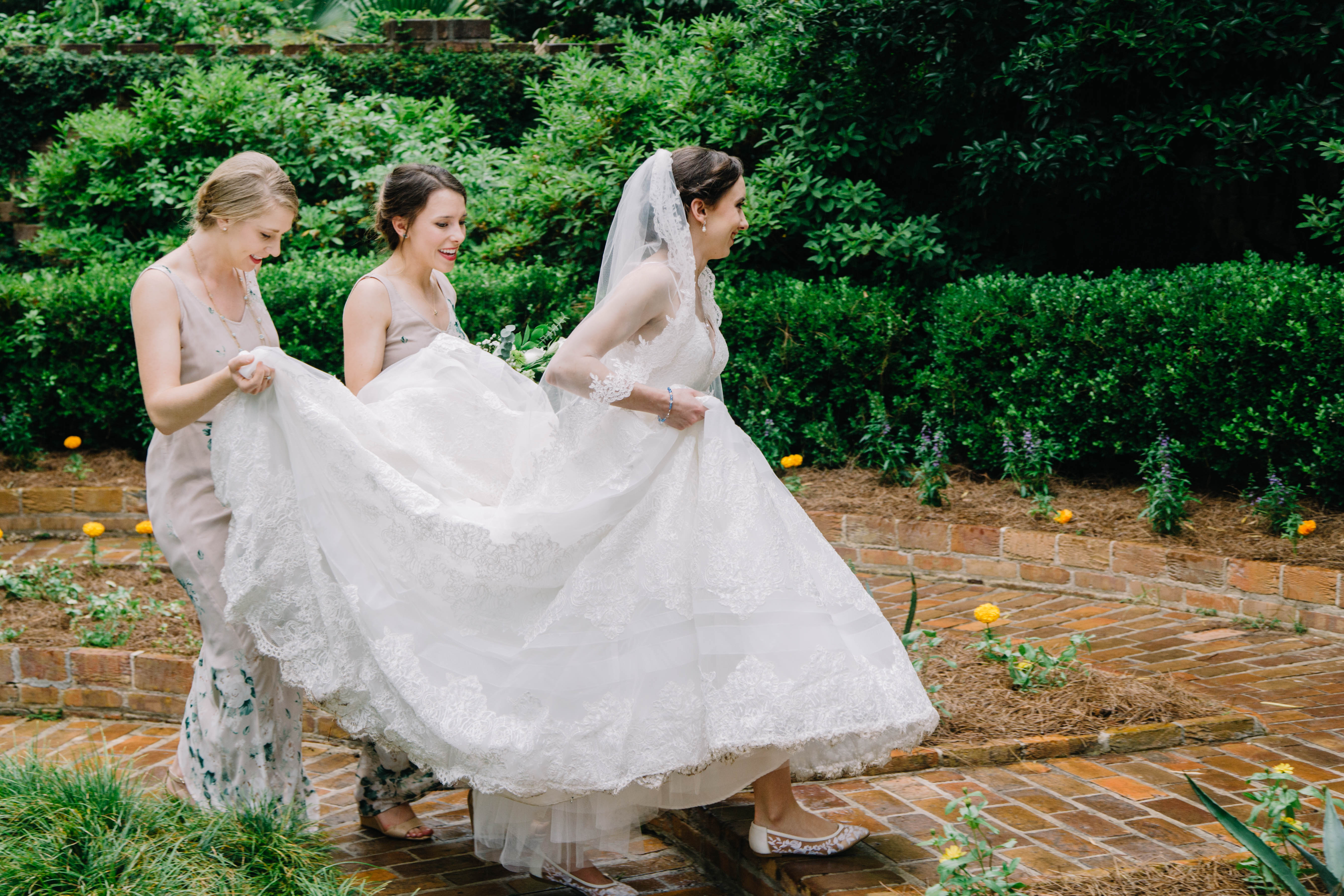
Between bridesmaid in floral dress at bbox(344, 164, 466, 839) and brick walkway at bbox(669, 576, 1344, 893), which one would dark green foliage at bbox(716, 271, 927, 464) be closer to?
brick walkway at bbox(669, 576, 1344, 893)

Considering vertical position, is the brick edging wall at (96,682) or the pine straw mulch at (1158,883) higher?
the pine straw mulch at (1158,883)

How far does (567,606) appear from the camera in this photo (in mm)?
3016

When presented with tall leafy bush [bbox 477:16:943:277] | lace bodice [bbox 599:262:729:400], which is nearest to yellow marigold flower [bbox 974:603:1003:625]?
lace bodice [bbox 599:262:729:400]

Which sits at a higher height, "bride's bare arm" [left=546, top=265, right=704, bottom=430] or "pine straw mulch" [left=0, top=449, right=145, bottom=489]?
"bride's bare arm" [left=546, top=265, right=704, bottom=430]

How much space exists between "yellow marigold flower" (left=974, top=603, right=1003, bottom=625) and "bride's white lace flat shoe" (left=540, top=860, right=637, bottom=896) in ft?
4.53

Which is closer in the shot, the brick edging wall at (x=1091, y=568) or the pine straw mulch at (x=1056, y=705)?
the pine straw mulch at (x=1056, y=705)

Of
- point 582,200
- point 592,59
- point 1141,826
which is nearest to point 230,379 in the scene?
point 1141,826

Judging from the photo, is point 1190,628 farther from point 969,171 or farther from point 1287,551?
point 969,171

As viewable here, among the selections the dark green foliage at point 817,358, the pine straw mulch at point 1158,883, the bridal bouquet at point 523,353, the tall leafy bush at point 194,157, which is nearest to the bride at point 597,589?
the pine straw mulch at point 1158,883

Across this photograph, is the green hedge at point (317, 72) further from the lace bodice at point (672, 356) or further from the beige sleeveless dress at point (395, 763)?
the lace bodice at point (672, 356)

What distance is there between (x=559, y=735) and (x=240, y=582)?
1021 millimetres

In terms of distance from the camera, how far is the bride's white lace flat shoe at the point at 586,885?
3252mm

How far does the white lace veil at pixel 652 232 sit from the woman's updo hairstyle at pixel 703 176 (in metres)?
0.02

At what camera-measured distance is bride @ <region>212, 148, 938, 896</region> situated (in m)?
2.91
